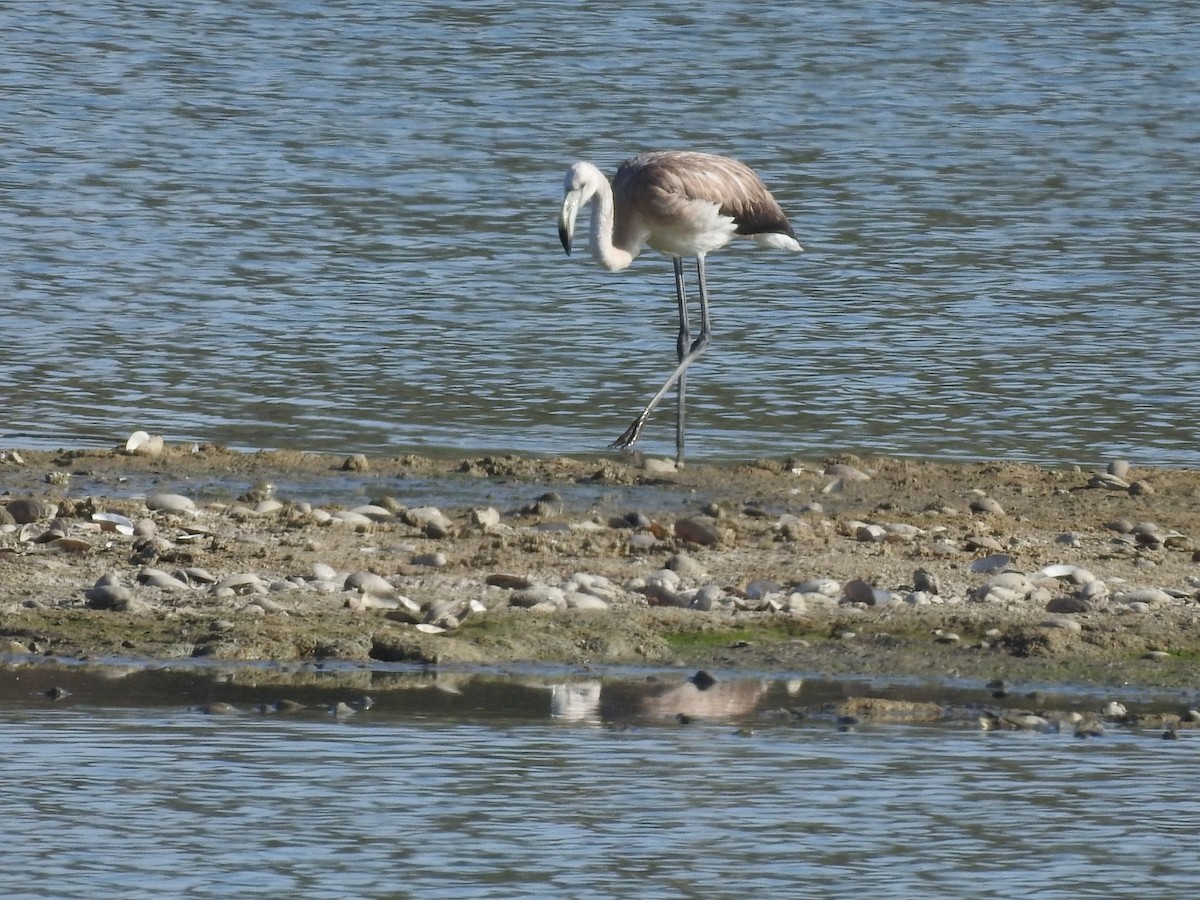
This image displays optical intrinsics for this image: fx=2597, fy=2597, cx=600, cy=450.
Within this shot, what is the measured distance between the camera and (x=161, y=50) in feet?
103

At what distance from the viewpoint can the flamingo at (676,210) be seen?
14.5 m

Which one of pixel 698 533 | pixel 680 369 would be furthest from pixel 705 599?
pixel 680 369

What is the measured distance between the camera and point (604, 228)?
48.6 feet

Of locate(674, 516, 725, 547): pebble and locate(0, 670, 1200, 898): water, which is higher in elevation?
locate(674, 516, 725, 547): pebble

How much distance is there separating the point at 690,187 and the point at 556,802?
794 centimetres

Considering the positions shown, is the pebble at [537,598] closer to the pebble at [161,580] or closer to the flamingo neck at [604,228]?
the pebble at [161,580]

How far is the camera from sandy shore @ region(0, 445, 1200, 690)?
9.00 m

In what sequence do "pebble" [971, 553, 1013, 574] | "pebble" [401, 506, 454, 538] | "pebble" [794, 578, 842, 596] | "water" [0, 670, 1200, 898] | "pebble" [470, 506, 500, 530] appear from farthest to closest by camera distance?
1. "pebble" [470, 506, 500, 530]
2. "pebble" [401, 506, 454, 538]
3. "pebble" [971, 553, 1013, 574]
4. "pebble" [794, 578, 842, 596]
5. "water" [0, 670, 1200, 898]

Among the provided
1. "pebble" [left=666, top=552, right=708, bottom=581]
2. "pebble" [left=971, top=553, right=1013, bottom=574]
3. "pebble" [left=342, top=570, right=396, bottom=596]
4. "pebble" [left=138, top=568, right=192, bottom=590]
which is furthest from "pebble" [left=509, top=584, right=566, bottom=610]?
"pebble" [left=971, top=553, right=1013, bottom=574]

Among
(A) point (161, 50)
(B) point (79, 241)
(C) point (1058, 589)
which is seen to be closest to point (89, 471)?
(C) point (1058, 589)

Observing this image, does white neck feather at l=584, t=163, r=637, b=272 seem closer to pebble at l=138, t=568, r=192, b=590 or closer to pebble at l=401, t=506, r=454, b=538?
pebble at l=401, t=506, r=454, b=538

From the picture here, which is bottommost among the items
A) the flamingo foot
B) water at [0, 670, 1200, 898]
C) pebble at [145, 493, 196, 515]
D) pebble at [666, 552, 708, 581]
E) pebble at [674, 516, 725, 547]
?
water at [0, 670, 1200, 898]

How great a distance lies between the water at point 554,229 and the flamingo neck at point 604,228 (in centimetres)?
88

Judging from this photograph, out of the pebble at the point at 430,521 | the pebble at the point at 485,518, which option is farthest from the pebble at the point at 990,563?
the pebble at the point at 430,521
